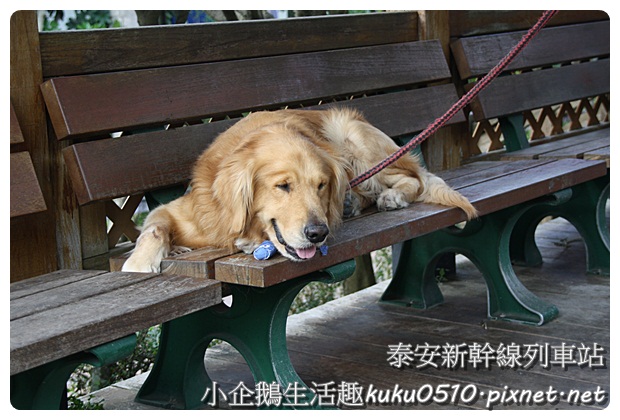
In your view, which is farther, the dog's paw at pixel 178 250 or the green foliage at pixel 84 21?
the green foliage at pixel 84 21

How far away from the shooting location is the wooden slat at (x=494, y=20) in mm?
5277

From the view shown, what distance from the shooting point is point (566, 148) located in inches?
212

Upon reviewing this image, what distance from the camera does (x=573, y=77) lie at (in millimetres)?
5980

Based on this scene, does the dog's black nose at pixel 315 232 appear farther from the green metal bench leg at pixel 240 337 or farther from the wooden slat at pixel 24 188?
the wooden slat at pixel 24 188

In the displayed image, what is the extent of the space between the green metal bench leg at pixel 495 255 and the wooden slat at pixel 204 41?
3.87ft

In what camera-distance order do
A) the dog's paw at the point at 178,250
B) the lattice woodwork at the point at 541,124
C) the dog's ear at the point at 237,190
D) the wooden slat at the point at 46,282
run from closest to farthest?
the wooden slat at the point at 46,282
the dog's ear at the point at 237,190
the dog's paw at the point at 178,250
the lattice woodwork at the point at 541,124

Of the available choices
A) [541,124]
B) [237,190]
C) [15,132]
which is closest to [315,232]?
[237,190]

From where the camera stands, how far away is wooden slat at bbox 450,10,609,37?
528 cm

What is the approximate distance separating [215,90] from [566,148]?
262 cm

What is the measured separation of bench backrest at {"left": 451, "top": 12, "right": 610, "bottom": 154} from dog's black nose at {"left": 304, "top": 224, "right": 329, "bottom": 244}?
2.60m

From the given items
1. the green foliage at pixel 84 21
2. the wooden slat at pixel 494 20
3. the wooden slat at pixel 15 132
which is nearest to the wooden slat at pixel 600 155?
the wooden slat at pixel 494 20

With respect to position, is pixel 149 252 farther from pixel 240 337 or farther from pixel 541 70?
pixel 541 70

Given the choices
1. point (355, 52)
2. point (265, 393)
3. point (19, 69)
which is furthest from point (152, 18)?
point (265, 393)

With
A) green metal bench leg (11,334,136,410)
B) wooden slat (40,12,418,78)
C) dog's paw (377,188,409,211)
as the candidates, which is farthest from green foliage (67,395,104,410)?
dog's paw (377,188,409,211)
